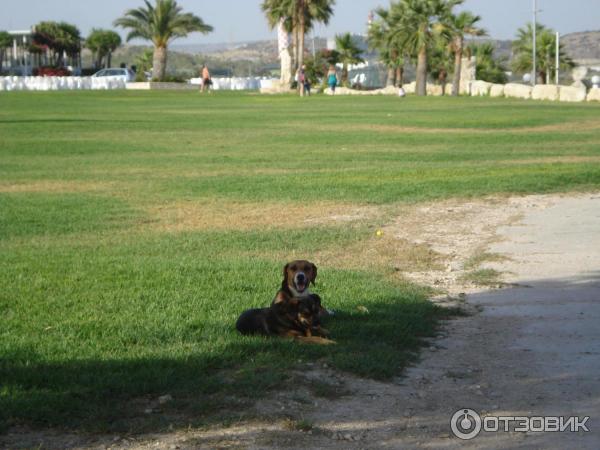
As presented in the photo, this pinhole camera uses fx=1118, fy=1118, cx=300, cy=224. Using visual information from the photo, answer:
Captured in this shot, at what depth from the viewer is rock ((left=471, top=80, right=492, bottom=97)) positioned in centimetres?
6921

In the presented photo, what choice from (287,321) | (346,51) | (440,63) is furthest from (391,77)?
(287,321)

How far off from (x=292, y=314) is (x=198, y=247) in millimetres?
4655

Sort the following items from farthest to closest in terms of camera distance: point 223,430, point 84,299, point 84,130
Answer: point 84,130 → point 84,299 → point 223,430

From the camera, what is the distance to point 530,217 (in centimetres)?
1406

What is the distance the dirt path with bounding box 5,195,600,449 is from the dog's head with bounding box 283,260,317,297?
0.84m

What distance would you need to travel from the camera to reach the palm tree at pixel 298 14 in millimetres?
85688

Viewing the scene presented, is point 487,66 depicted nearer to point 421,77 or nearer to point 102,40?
point 421,77

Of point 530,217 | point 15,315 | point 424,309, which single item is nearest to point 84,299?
point 15,315

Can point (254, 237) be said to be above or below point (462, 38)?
below

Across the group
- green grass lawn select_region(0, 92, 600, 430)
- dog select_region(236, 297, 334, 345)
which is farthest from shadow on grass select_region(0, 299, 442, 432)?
dog select_region(236, 297, 334, 345)

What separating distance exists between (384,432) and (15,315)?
3.55 meters

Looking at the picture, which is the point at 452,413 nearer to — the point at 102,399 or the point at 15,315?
the point at 102,399

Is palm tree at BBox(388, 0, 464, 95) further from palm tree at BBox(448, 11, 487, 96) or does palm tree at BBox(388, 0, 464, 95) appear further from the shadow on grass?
the shadow on grass

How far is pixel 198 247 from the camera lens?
1200cm
